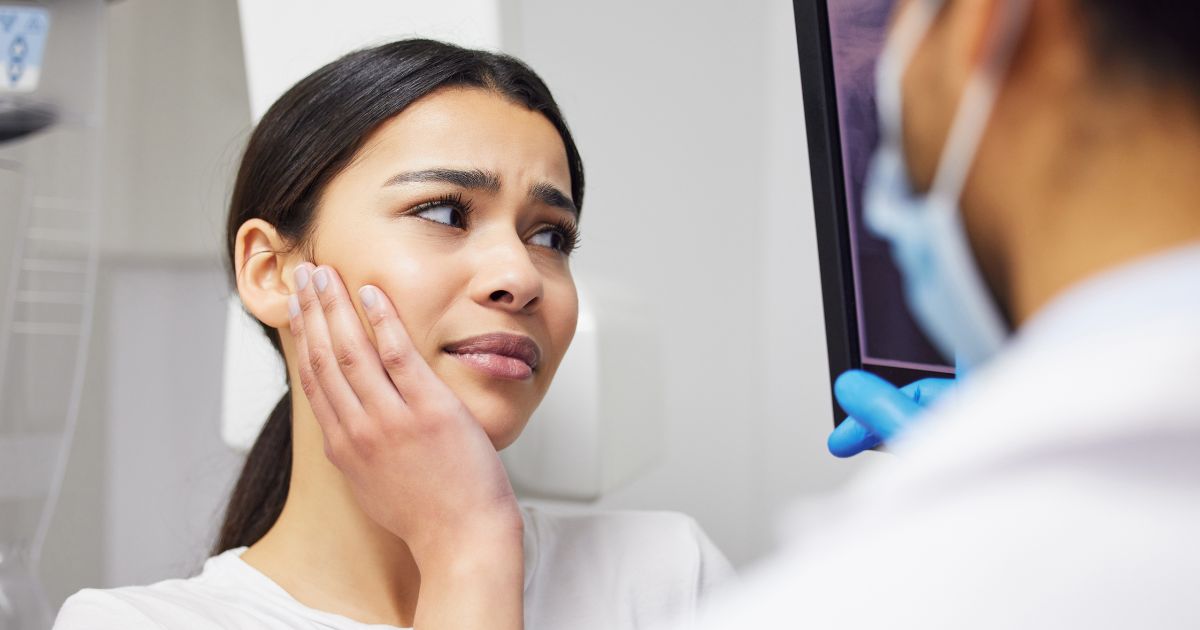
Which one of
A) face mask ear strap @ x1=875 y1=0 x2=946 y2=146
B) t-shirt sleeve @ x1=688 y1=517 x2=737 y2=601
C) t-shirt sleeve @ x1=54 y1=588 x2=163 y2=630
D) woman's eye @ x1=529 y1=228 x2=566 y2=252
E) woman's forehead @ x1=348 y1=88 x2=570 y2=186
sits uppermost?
woman's forehead @ x1=348 y1=88 x2=570 y2=186

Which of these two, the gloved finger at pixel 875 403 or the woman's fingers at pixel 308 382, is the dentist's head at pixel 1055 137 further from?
the woman's fingers at pixel 308 382

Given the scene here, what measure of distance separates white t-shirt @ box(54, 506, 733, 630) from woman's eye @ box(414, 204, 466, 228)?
1.04 feet

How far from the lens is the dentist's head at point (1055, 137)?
1.04ft

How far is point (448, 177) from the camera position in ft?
2.63

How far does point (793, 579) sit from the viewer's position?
11.5 inches

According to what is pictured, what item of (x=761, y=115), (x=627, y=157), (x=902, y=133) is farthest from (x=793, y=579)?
(x=761, y=115)

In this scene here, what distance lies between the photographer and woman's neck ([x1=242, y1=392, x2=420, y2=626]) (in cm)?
83

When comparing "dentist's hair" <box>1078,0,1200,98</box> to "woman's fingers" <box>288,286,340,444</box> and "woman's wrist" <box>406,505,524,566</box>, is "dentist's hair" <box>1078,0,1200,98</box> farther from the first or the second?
"woman's fingers" <box>288,286,340,444</box>

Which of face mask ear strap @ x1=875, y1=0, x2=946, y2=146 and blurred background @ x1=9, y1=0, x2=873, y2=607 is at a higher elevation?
blurred background @ x1=9, y1=0, x2=873, y2=607

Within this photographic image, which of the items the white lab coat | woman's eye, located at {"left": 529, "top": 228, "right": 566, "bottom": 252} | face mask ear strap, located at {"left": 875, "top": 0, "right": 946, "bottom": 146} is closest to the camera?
the white lab coat

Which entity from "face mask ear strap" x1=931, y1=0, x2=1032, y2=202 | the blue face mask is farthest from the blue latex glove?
"face mask ear strap" x1=931, y1=0, x2=1032, y2=202

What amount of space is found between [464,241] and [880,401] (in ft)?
1.15

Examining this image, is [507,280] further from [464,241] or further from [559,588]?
[559,588]

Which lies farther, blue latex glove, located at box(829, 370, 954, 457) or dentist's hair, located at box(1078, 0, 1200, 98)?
blue latex glove, located at box(829, 370, 954, 457)
